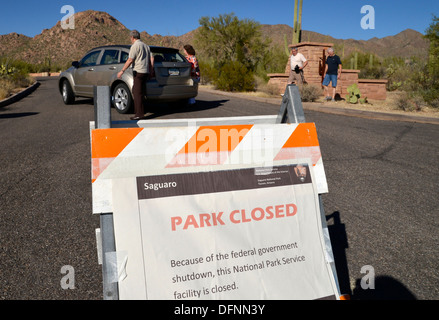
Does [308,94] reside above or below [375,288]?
above

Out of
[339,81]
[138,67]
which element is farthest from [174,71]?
[339,81]

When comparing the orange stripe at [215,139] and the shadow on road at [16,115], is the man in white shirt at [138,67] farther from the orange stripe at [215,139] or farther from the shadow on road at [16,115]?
the orange stripe at [215,139]

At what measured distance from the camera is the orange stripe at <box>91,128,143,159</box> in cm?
177

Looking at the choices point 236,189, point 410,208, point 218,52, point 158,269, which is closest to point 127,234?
point 158,269

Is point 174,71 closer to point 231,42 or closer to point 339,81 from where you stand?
point 339,81

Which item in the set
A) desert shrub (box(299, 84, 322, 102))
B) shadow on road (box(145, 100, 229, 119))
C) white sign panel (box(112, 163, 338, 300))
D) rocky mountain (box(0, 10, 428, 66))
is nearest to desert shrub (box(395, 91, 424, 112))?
desert shrub (box(299, 84, 322, 102))

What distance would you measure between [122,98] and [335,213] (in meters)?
7.25

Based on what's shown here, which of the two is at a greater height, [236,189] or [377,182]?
→ [236,189]

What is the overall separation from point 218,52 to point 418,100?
17.1m

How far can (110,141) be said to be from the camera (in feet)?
5.94

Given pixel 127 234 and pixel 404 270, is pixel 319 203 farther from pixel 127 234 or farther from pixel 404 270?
pixel 404 270

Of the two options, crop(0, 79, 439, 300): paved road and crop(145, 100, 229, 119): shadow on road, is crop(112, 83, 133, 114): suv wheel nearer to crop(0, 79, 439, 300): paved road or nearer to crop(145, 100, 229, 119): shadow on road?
crop(145, 100, 229, 119): shadow on road

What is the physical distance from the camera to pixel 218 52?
87.5 ft

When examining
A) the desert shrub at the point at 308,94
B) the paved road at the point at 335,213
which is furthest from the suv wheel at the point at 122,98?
the desert shrub at the point at 308,94
